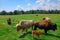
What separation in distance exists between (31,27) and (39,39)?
6.09 m

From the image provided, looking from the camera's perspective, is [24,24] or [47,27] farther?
[47,27]

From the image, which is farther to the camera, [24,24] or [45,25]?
[45,25]

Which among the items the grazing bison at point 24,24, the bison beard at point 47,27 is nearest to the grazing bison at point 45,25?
the bison beard at point 47,27

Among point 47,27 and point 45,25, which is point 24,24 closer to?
point 45,25

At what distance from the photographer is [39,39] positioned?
65.5 feet

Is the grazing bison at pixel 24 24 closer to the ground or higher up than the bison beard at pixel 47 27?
higher up

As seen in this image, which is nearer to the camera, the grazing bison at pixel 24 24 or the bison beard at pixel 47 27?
the grazing bison at pixel 24 24

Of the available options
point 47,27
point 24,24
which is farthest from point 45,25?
point 24,24

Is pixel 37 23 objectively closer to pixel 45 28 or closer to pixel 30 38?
pixel 45 28

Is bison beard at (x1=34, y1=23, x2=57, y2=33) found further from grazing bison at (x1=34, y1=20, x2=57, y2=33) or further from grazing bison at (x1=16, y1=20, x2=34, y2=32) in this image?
grazing bison at (x1=16, y1=20, x2=34, y2=32)

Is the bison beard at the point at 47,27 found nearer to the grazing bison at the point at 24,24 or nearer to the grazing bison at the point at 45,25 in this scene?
the grazing bison at the point at 45,25

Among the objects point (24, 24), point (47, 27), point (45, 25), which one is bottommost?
point (47, 27)

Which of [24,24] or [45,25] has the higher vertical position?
[24,24]

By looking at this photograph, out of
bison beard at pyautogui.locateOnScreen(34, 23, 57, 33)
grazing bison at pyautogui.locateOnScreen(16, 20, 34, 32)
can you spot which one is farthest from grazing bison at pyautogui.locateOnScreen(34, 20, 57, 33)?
grazing bison at pyautogui.locateOnScreen(16, 20, 34, 32)
